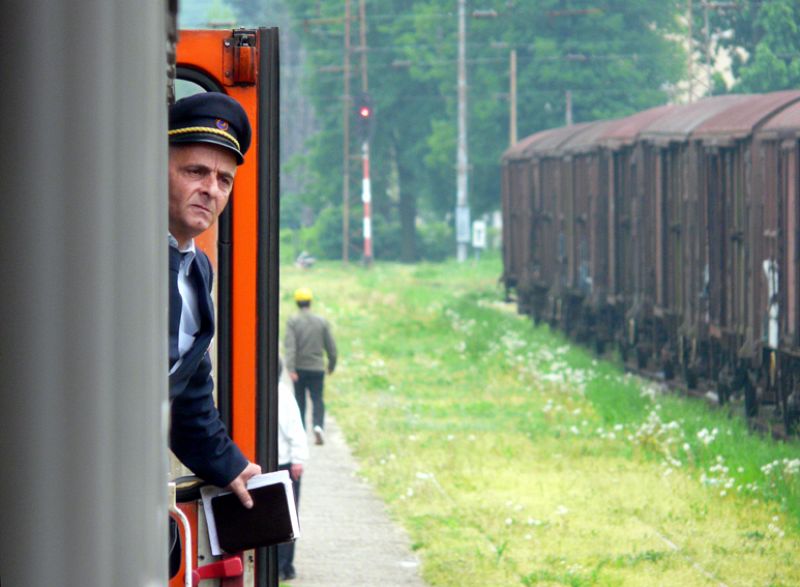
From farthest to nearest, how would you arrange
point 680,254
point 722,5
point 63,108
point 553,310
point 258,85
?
1. point 722,5
2. point 553,310
3. point 680,254
4. point 258,85
5. point 63,108

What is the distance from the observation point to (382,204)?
69312mm

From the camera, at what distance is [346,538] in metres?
11.6

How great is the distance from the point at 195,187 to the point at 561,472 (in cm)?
1094

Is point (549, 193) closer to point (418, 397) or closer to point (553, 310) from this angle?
point (553, 310)

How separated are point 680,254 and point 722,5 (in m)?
28.2

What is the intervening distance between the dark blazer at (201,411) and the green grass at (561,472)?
6359mm

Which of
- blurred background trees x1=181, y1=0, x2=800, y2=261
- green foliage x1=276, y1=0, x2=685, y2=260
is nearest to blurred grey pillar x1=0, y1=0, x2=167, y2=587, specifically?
blurred background trees x1=181, y1=0, x2=800, y2=261

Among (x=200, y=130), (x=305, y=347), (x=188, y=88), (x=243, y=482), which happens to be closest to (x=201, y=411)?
(x=243, y=482)

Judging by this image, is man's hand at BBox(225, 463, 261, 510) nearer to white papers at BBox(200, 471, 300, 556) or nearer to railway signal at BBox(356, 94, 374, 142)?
white papers at BBox(200, 471, 300, 556)

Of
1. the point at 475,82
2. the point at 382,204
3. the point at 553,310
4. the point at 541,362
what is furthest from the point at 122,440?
the point at 382,204

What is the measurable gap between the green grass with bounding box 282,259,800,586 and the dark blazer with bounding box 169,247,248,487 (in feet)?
20.9

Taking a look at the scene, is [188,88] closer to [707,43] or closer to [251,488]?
[251,488]

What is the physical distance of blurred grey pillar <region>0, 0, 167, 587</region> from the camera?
1799mm

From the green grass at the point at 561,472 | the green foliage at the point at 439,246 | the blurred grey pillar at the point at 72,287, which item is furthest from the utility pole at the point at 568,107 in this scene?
the blurred grey pillar at the point at 72,287
